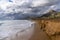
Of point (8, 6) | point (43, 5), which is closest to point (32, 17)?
point (43, 5)

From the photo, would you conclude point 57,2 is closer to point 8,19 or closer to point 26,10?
point 26,10

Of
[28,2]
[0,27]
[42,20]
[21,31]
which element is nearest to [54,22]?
[42,20]

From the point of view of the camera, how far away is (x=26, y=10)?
1.30 meters

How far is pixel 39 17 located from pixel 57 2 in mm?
269

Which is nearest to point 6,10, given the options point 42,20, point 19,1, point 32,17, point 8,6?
point 8,6

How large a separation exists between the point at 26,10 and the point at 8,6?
8.2 inches

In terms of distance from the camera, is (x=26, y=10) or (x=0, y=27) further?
(x=26, y=10)

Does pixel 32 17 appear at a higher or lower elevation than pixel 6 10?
lower

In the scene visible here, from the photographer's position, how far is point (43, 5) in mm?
1306

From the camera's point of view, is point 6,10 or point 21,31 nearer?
point 21,31

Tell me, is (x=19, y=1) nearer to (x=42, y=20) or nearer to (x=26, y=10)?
(x=26, y=10)

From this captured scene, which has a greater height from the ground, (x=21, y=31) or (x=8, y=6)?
(x=8, y=6)

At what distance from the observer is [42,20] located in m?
1.30

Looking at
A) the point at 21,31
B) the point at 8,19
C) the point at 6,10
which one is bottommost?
the point at 21,31
